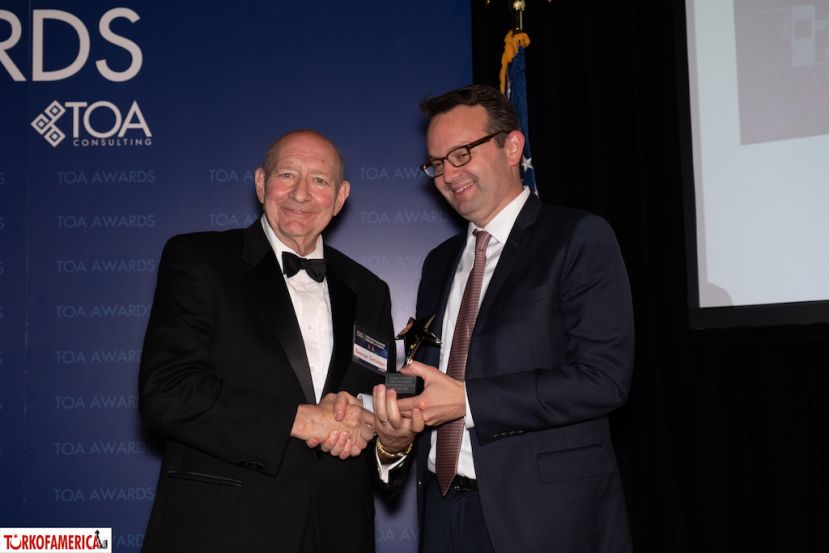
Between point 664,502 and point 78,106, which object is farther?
point 78,106

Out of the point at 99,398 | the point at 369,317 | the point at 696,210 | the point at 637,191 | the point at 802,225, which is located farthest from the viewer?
the point at 99,398

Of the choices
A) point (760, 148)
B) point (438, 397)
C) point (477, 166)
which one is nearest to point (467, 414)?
point (438, 397)

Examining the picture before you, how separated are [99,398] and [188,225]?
Result: 1.12 m

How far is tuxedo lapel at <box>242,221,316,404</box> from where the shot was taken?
2443mm

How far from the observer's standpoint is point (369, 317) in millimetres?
2814

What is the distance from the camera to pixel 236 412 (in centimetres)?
227

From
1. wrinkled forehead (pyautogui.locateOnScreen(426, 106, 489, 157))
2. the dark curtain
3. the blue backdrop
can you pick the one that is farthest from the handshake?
the blue backdrop

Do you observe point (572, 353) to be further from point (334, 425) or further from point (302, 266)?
point (302, 266)

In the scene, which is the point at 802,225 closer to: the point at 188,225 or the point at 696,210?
the point at 696,210

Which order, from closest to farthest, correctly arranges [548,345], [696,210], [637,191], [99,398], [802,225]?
[548,345] → [802,225] → [696,210] → [637,191] → [99,398]

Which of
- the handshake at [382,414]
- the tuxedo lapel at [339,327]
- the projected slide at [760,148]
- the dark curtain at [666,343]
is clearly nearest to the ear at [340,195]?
the tuxedo lapel at [339,327]

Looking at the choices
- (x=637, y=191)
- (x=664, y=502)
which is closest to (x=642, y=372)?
(x=664, y=502)

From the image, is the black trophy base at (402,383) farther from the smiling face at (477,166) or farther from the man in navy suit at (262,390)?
the smiling face at (477,166)

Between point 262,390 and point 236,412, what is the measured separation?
0.50ft
